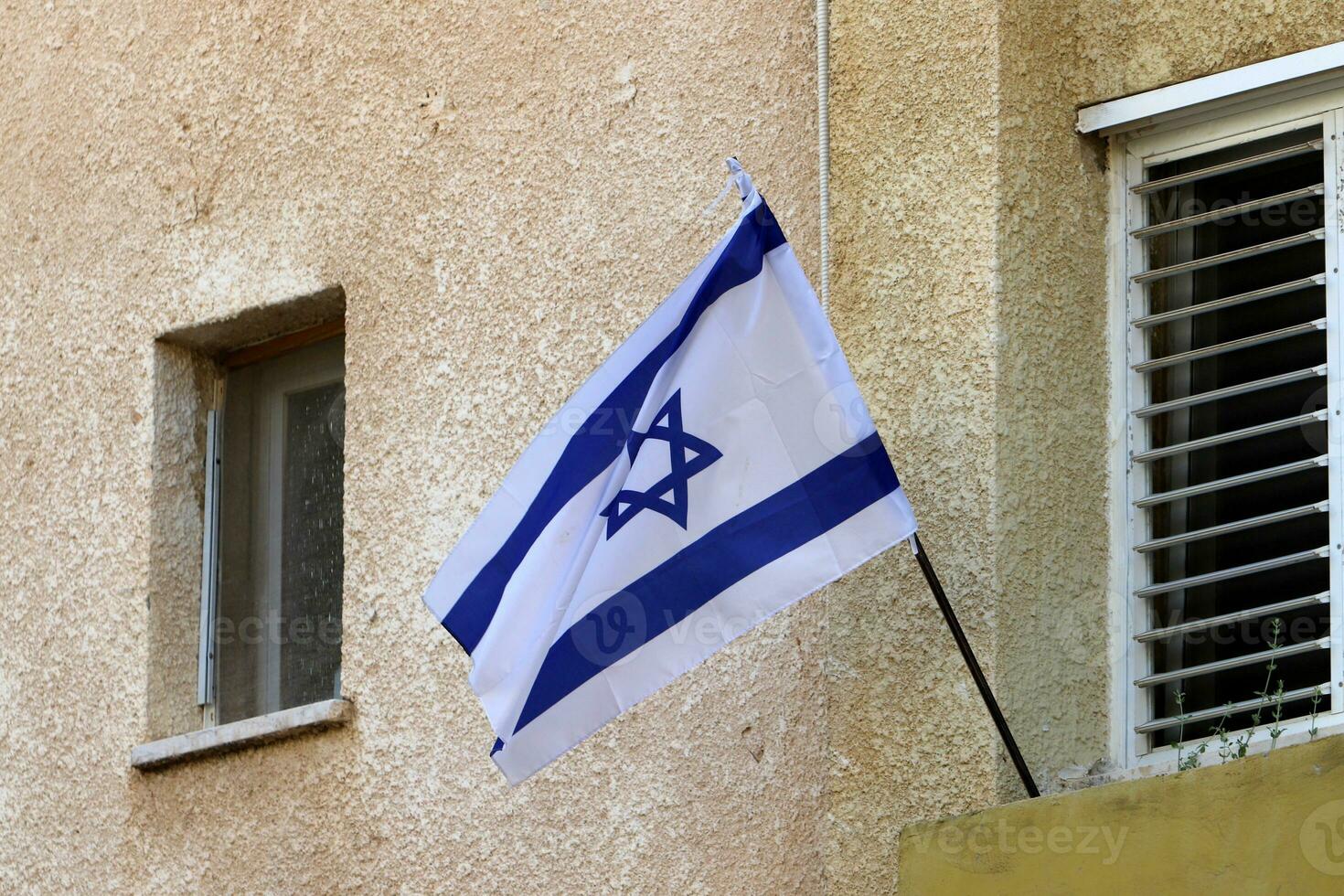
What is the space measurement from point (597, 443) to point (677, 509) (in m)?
0.20

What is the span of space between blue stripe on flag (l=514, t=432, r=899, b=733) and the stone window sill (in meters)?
1.76

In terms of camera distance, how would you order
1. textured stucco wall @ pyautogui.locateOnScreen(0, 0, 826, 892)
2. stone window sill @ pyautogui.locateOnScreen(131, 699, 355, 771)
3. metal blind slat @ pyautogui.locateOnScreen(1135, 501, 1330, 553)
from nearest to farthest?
metal blind slat @ pyautogui.locateOnScreen(1135, 501, 1330, 553)
textured stucco wall @ pyautogui.locateOnScreen(0, 0, 826, 892)
stone window sill @ pyautogui.locateOnScreen(131, 699, 355, 771)

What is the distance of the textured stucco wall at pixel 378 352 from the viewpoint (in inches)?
205

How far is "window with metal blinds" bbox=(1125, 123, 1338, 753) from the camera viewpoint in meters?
4.58

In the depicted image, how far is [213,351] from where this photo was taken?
6.78 m

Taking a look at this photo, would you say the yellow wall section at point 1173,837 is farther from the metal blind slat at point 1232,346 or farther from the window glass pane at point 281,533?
the window glass pane at point 281,533

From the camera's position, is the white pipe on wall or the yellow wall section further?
the white pipe on wall

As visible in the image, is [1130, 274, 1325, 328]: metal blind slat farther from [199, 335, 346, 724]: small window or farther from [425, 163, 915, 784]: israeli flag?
[199, 335, 346, 724]: small window

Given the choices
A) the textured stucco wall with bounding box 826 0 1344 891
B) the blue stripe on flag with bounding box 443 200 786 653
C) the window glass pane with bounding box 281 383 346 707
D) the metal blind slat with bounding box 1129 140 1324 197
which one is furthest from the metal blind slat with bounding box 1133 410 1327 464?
the window glass pane with bounding box 281 383 346 707

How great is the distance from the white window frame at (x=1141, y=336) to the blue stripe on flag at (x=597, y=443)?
38.5 inches

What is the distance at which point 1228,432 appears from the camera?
4719mm

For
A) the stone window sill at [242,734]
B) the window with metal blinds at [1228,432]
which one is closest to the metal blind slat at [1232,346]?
the window with metal blinds at [1228,432]

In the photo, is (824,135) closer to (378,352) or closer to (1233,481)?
(1233,481)

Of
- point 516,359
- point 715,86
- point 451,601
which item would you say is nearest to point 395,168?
point 516,359
